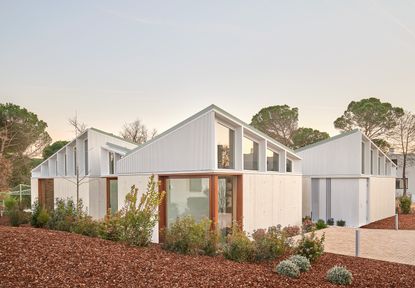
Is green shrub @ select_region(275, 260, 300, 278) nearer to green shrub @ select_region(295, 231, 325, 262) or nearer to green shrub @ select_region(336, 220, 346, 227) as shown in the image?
green shrub @ select_region(295, 231, 325, 262)

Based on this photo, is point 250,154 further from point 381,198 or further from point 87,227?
point 381,198

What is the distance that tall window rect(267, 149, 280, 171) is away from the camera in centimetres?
1553

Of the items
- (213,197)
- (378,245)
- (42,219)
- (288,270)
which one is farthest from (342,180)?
(42,219)

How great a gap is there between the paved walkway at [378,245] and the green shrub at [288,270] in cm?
435

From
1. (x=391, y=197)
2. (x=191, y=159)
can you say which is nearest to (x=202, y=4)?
(x=191, y=159)

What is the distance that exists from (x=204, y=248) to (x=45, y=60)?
443 inches

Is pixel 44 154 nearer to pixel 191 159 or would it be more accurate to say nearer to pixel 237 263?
pixel 191 159

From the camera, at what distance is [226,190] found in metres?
13.1

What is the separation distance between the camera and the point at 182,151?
13.1 meters

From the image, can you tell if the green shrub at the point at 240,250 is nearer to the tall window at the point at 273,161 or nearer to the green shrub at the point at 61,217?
the green shrub at the point at 61,217

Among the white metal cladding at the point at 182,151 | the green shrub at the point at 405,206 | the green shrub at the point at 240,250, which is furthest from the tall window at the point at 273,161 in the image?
the green shrub at the point at 405,206

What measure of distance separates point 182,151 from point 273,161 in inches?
182

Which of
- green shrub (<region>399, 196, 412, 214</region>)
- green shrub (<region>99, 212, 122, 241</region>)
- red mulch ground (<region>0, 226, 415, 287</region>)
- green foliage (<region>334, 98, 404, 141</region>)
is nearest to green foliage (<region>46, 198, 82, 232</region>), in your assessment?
green shrub (<region>99, 212, 122, 241</region>)

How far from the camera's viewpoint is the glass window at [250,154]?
45.8ft
